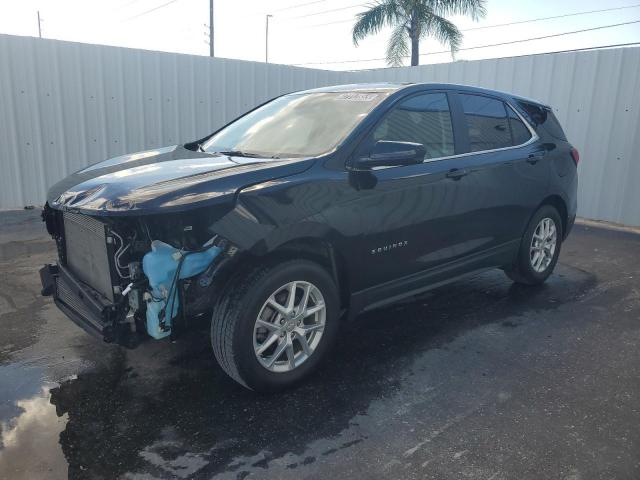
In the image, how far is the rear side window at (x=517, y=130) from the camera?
443 cm

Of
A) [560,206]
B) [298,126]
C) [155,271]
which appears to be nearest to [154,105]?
[298,126]

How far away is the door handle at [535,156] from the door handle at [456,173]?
0.97 metres

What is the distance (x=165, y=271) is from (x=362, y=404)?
4.23 ft

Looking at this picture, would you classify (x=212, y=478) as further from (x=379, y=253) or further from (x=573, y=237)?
(x=573, y=237)

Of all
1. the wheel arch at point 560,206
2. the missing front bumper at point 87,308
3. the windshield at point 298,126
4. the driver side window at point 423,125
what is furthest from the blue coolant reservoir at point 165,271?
the wheel arch at point 560,206

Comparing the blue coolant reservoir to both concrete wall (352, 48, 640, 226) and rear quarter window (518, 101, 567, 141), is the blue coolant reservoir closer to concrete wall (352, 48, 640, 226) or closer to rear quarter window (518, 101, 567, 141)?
rear quarter window (518, 101, 567, 141)

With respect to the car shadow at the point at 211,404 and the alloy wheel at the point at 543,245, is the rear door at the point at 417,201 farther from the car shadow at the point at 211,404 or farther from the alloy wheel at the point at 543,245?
the alloy wheel at the point at 543,245

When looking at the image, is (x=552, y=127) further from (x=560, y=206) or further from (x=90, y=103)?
(x=90, y=103)

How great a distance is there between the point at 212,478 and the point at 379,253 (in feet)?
5.38

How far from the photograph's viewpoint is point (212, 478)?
225 cm

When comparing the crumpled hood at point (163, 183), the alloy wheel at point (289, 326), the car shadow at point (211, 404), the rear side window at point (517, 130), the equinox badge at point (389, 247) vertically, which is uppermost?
the rear side window at point (517, 130)

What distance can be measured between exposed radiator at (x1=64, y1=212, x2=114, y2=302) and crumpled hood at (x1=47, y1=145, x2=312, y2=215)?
16 cm

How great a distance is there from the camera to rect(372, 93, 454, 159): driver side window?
11.1ft

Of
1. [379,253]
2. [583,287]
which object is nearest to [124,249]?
[379,253]
